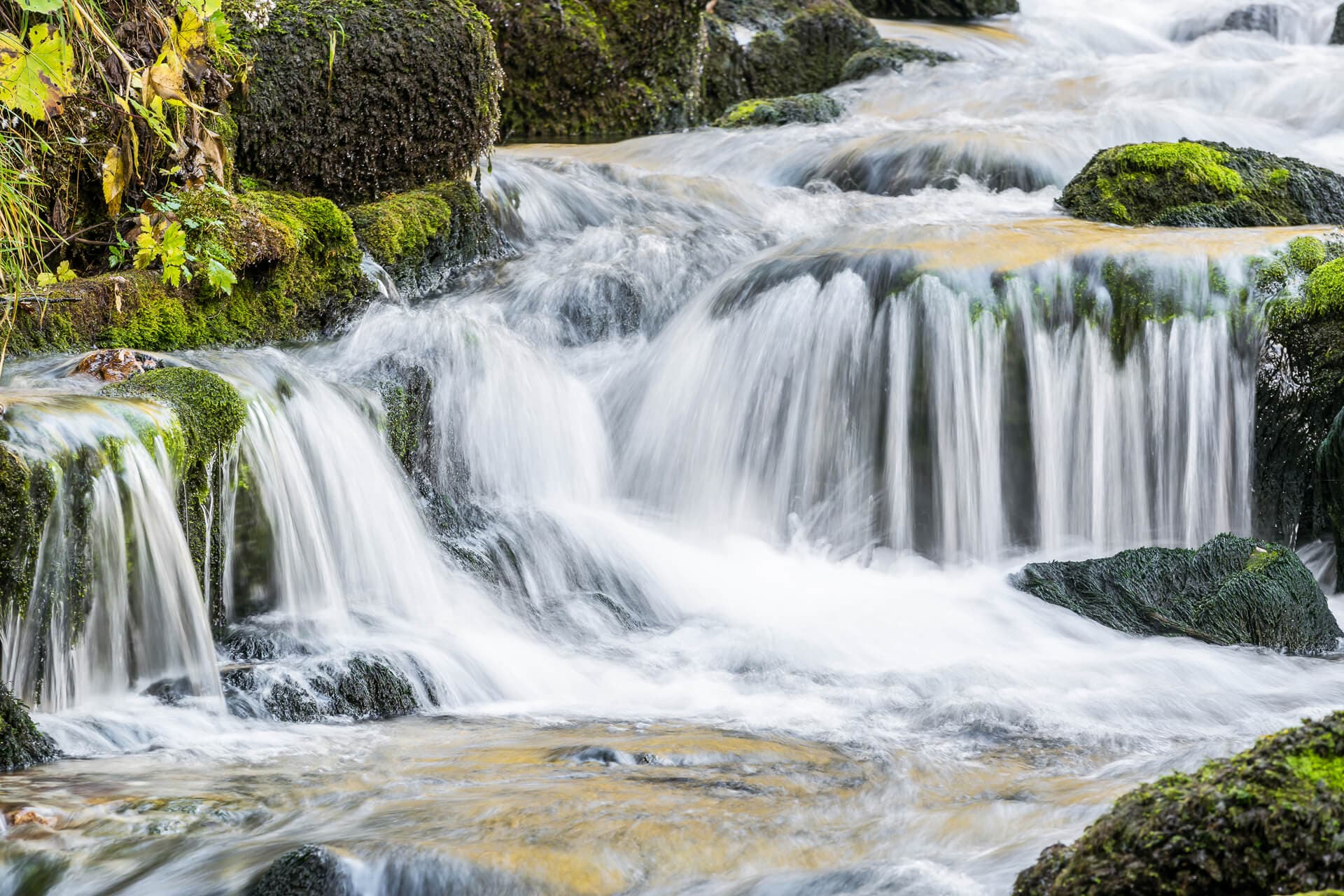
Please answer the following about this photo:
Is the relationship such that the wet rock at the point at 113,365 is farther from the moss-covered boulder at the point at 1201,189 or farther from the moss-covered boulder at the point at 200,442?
the moss-covered boulder at the point at 1201,189

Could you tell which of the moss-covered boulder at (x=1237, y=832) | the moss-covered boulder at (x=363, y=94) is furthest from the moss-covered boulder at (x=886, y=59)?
the moss-covered boulder at (x=1237, y=832)

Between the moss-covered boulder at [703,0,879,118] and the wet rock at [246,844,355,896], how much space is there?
36.6ft

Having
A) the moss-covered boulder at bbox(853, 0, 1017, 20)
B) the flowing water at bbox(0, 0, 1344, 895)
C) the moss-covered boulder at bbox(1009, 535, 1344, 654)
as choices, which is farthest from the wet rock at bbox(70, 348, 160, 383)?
the moss-covered boulder at bbox(853, 0, 1017, 20)

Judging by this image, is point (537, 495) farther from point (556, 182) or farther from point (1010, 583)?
point (556, 182)

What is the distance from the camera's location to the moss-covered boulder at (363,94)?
6504 millimetres

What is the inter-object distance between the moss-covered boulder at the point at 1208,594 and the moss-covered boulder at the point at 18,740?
3.67 metres

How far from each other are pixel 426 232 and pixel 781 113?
17.9 feet

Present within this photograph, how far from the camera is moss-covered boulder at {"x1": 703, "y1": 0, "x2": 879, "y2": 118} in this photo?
43.4 ft

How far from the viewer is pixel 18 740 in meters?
3.23

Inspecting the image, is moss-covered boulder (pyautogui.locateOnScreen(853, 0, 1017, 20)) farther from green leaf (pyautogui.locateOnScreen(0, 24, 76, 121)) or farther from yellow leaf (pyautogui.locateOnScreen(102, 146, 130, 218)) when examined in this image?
green leaf (pyautogui.locateOnScreen(0, 24, 76, 121))

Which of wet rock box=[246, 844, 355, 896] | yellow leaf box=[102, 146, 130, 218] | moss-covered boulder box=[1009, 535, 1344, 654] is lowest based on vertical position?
moss-covered boulder box=[1009, 535, 1344, 654]

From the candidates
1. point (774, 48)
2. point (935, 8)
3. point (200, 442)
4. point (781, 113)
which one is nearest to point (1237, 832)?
point (200, 442)

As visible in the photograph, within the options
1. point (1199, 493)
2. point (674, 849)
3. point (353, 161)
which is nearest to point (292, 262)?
point (353, 161)

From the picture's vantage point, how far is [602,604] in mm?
5086
